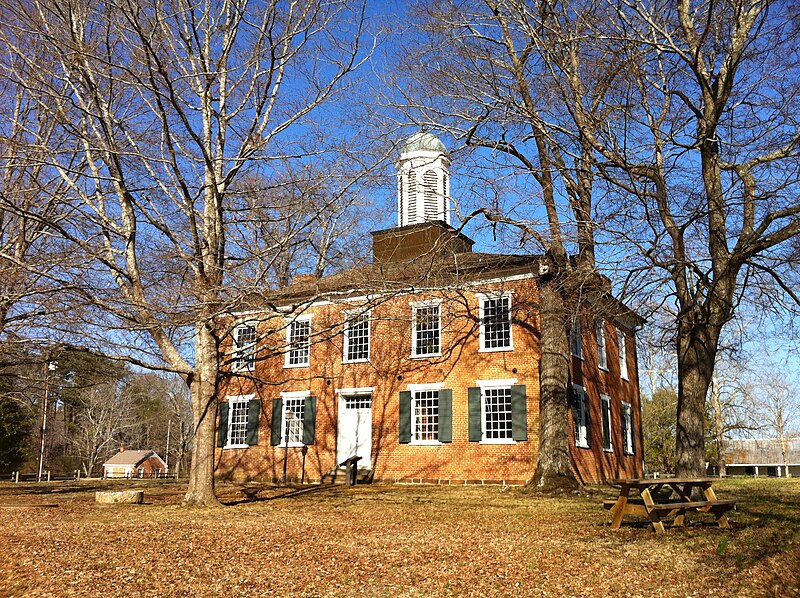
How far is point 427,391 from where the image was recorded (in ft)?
65.8

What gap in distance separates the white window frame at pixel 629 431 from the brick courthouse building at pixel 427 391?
0.24 feet

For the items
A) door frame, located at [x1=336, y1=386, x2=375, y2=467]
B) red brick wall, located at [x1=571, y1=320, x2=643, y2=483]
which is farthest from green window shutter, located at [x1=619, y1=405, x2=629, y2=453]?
door frame, located at [x1=336, y1=386, x2=375, y2=467]

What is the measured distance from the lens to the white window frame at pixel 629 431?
23578 millimetres

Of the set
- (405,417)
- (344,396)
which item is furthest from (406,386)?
(344,396)

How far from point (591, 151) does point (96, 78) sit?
9.10 m

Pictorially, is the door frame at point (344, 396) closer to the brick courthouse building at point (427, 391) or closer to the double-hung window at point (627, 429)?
the brick courthouse building at point (427, 391)

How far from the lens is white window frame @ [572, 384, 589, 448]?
19.4 m

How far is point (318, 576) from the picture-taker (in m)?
6.21

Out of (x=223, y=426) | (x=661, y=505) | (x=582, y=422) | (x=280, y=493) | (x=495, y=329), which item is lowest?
(x=280, y=493)

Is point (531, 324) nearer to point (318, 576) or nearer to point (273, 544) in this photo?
point (273, 544)

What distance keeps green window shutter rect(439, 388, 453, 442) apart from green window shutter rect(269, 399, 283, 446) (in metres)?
5.79

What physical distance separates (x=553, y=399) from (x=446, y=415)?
4359 millimetres

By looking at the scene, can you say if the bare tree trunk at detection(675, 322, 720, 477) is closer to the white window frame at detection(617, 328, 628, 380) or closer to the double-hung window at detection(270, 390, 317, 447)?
the white window frame at detection(617, 328, 628, 380)

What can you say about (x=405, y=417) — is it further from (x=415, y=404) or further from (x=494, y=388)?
(x=494, y=388)
